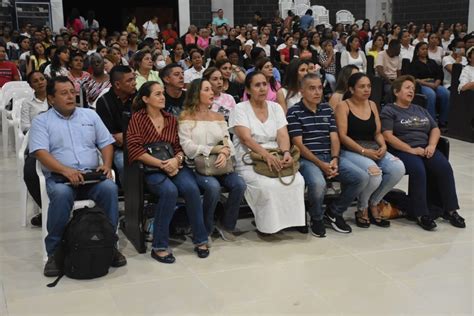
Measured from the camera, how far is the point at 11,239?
4215mm

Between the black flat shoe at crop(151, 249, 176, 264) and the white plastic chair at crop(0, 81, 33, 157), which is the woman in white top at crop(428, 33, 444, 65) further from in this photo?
the black flat shoe at crop(151, 249, 176, 264)

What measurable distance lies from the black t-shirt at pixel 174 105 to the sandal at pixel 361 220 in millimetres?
1517

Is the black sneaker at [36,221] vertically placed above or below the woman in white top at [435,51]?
→ below

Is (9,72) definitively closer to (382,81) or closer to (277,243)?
(382,81)

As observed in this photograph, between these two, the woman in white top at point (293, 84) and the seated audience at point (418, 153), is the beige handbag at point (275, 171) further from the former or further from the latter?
the woman in white top at point (293, 84)

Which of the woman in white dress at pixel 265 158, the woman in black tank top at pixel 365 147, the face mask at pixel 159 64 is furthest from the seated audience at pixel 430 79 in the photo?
the woman in white dress at pixel 265 158

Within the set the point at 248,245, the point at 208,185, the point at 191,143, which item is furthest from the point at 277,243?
the point at 191,143

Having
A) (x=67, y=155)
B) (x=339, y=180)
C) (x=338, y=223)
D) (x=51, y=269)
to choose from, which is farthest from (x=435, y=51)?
(x=51, y=269)

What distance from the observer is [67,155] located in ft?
12.6

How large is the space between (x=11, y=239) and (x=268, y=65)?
294 centimetres

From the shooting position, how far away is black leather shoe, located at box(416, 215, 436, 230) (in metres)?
4.37

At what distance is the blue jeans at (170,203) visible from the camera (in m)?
3.79

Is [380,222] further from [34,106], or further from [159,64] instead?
[159,64]

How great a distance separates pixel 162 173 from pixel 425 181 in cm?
191
